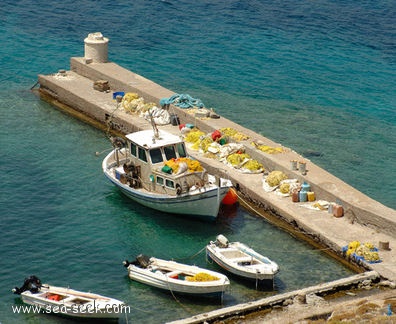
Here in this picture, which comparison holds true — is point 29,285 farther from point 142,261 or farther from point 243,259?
point 243,259

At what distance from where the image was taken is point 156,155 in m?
37.8

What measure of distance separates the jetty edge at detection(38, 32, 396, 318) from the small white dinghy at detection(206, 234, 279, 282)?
3315 mm

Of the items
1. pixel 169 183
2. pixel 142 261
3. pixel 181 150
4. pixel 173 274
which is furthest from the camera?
pixel 181 150

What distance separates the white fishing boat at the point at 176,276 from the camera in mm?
30625

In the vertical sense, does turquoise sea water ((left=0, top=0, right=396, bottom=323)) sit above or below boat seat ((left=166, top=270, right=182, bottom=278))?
below

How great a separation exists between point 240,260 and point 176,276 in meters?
2.54

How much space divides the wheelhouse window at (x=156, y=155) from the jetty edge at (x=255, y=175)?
3.61 metres

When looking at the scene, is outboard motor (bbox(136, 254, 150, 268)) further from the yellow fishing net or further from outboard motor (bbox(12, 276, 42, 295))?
outboard motor (bbox(12, 276, 42, 295))

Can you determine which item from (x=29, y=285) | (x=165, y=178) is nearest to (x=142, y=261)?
(x=29, y=285)

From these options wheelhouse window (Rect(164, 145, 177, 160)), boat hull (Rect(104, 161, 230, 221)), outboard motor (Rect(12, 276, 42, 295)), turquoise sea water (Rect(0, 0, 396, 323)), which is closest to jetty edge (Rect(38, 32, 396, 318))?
turquoise sea water (Rect(0, 0, 396, 323))

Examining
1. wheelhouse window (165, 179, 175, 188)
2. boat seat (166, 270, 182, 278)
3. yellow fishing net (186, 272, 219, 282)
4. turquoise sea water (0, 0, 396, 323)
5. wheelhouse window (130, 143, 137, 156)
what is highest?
wheelhouse window (130, 143, 137, 156)

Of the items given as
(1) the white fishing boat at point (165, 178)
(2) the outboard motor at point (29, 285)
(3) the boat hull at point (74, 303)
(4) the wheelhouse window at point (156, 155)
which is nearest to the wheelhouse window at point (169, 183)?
(1) the white fishing boat at point (165, 178)

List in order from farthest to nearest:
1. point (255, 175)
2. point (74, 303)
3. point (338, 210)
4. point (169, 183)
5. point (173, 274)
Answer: point (255, 175) < point (169, 183) < point (338, 210) < point (173, 274) < point (74, 303)

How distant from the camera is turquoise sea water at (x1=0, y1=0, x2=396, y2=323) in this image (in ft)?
110
